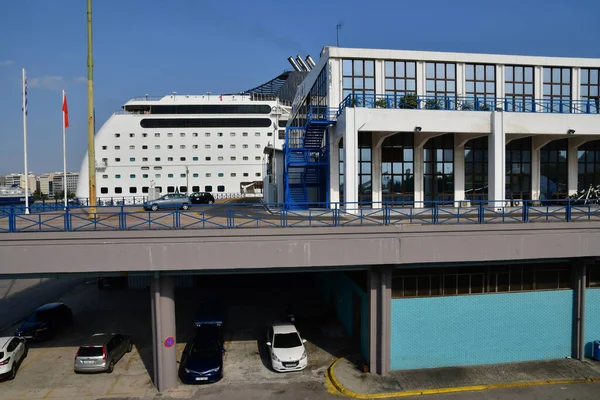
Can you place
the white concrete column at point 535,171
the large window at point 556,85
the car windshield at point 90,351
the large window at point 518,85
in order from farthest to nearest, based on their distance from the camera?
the large window at point 556,85 < the large window at point 518,85 < the white concrete column at point 535,171 < the car windshield at point 90,351

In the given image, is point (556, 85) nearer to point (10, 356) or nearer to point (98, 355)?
point (98, 355)

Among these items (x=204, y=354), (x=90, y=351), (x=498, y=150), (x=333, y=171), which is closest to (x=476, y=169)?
(x=498, y=150)

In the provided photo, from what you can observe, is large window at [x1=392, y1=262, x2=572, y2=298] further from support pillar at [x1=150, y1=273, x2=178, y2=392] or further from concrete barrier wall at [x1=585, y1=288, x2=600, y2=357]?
support pillar at [x1=150, y1=273, x2=178, y2=392]

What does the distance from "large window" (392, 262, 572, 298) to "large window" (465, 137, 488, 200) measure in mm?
8810

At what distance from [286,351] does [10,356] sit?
30.0 ft

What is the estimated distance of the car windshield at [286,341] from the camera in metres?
13.3

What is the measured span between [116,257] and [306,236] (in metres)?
5.47

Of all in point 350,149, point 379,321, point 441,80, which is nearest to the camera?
point 379,321

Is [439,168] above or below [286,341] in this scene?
above

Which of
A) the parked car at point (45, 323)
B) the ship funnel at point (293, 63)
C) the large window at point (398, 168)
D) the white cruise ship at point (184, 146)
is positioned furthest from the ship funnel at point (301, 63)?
the parked car at point (45, 323)

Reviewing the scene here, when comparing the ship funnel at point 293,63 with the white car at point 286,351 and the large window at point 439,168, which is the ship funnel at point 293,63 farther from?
the white car at point 286,351

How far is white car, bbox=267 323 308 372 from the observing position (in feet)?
41.9

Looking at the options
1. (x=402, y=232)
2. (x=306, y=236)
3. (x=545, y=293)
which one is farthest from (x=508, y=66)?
(x=306, y=236)

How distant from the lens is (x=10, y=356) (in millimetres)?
12719
